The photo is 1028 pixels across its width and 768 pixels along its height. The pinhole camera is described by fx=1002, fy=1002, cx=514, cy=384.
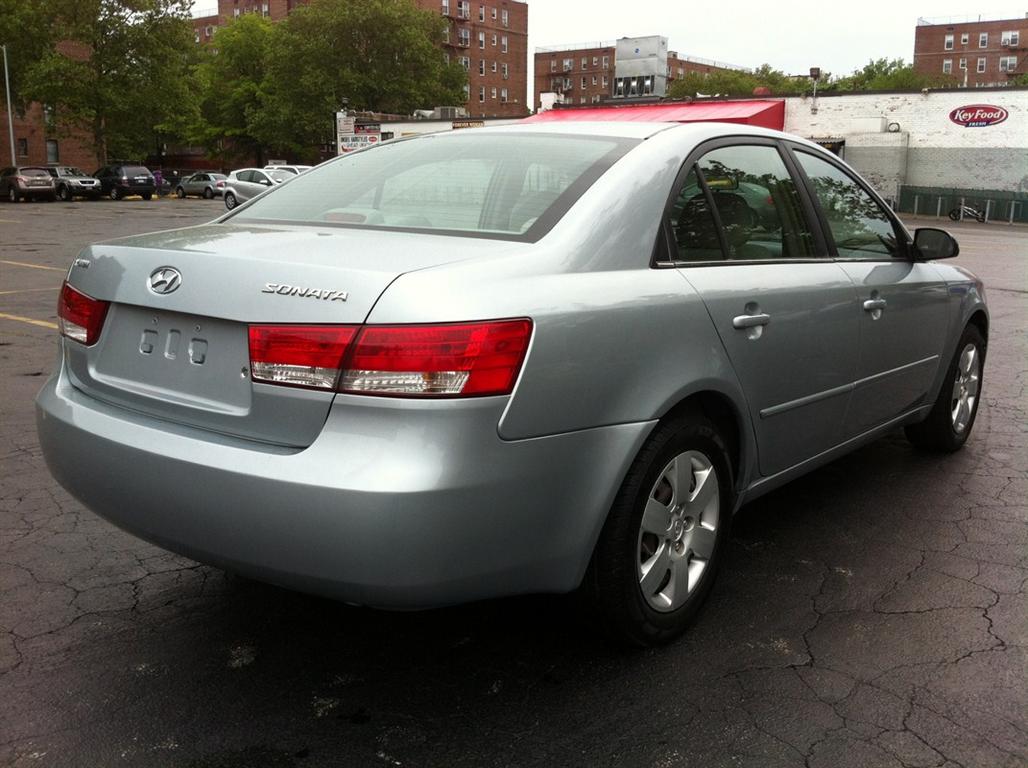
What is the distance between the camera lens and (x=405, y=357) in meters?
2.32

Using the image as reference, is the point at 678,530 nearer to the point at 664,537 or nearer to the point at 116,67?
the point at 664,537

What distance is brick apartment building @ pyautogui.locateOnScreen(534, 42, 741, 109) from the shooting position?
372 feet

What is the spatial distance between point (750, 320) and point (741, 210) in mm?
494

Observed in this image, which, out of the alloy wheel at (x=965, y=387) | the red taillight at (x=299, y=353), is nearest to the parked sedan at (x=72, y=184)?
the alloy wheel at (x=965, y=387)

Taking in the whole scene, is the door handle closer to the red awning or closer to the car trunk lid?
the car trunk lid

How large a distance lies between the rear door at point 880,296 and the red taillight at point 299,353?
7.55 feet

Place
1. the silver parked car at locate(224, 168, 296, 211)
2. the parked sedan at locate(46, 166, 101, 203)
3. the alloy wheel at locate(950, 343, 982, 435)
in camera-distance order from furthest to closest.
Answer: the parked sedan at locate(46, 166, 101, 203) → the silver parked car at locate(224, 168, 296, 211) → the alloy wheel at locate(950, 343, 982, 435)

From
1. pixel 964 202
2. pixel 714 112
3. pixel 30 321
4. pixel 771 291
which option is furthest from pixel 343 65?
pixel 771 291

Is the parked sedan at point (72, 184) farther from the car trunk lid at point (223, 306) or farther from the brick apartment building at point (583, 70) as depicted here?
the brick apartment building at point (583, 70)

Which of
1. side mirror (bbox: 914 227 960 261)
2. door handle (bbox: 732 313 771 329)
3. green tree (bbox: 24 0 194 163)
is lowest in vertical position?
door handle (bbox: 732 313 771 329)

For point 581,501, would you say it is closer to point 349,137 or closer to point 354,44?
point 349,137

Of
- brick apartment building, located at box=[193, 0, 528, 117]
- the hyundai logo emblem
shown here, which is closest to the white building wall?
the hyundai logo emblem

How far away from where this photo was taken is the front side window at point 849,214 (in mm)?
4020

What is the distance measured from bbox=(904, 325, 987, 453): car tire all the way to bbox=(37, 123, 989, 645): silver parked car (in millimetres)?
1562
